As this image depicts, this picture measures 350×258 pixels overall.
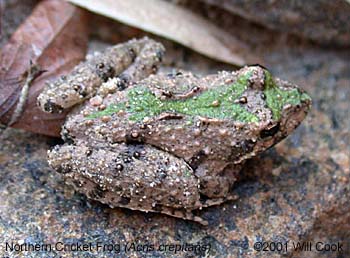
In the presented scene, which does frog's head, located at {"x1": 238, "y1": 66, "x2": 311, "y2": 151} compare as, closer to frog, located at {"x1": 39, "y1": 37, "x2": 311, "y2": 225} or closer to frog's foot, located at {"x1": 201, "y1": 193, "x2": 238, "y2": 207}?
frog, located at {"x1": 39, "y1": 37, "x2": 311, "y2": 225}

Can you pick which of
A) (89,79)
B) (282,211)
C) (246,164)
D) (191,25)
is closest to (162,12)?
(191,25)

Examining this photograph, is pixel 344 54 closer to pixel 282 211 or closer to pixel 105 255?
pixel 282 211

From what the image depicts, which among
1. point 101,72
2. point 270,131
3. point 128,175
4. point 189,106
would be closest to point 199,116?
point 189,106

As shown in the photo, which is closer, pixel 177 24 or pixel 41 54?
pixel 41 54

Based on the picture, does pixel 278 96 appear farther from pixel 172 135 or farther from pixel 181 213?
pixel 181 213

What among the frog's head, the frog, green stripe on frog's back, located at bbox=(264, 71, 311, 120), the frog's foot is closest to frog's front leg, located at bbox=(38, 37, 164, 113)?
the frog

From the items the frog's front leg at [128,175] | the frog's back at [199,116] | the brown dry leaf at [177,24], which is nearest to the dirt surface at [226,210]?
the frog's front leg at [128,175]
